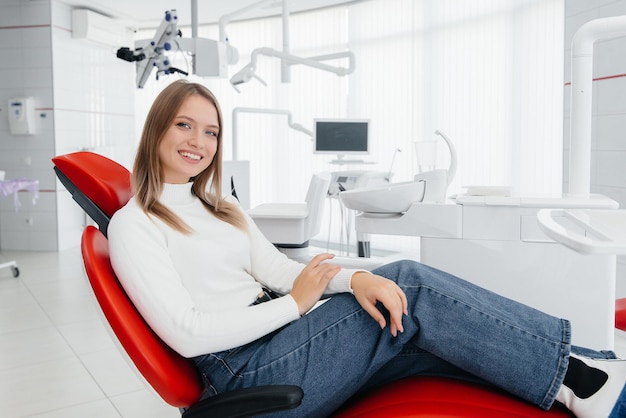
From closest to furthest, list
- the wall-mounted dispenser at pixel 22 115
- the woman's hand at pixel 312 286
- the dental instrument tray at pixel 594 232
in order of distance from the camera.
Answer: the dental instrument tray at pixel 594 232, the woman's hand at pixel 312 286, the wall-mounted dispenser at pixel 22 115

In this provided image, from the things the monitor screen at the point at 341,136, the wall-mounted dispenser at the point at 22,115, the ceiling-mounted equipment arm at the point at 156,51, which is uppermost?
the ceiling-mounted equipment arm at the point at 156,51

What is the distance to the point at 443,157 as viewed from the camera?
16.6 feet

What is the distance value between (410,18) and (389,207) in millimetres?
3621

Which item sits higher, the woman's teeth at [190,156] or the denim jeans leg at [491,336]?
the woman's teeth at [190,156]

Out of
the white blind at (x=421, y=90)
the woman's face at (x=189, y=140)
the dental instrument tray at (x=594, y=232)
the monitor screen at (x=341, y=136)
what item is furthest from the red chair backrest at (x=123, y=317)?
the white blind at (x=421, y=90)

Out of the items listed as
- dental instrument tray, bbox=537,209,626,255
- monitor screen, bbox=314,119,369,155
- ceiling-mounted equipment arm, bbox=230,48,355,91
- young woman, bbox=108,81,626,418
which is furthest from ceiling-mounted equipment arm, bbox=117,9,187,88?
dental instrument tray, bbox=537,209,626,255

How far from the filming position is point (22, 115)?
562cm

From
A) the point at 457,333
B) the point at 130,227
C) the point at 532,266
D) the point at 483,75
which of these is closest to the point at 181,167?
the point at 130,227

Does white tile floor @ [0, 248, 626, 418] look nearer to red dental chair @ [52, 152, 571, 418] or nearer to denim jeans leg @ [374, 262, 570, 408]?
red dental chair @ [52, 152, 571, 418]

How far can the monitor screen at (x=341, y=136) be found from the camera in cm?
455

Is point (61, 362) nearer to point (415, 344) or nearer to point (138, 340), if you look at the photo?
point (138, 340)

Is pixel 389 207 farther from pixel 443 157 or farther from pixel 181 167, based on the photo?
pixel 443 157

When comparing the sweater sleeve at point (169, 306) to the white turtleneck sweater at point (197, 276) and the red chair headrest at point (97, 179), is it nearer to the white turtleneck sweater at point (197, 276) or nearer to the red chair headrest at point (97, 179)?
the white turtleneck sweater at point (197, 276)

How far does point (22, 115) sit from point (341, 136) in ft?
10.6
